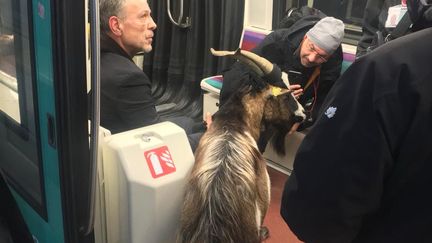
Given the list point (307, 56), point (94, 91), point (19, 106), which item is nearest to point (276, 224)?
point (307, 56)

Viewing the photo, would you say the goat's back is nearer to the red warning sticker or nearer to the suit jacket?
the red warning sticker

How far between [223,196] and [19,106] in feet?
2.84

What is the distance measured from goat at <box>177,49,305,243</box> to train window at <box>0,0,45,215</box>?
58 cm

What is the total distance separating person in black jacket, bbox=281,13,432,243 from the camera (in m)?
0.95

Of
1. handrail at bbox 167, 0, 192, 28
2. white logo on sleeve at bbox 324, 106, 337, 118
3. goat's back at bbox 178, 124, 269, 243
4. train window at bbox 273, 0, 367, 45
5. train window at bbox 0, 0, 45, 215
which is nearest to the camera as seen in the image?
white logo on sleeve at bbox 324, 106, 337, 118

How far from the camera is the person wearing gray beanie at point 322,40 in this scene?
3139 millimetres

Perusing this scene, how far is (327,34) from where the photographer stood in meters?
3.13

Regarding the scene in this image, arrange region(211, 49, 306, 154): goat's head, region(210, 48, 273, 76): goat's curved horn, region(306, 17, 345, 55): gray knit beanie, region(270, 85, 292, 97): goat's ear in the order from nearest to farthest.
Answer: region(210, 48, 273, 76): goat's curved horn, region(211, 49, 306, 154): goat's head, region(270, 85, 292, 97): goat's ear, region(306, 17, 345, 55): gray knit beanie

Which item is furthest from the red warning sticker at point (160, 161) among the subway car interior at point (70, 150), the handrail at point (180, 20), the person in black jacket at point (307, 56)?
the handrail at point (180, 20)

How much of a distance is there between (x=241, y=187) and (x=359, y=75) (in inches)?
42.3

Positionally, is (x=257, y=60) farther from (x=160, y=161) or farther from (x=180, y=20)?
(x=180, y=20)

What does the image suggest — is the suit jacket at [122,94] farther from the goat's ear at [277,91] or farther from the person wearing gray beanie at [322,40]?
the person wearing gray beanie at [322,40]

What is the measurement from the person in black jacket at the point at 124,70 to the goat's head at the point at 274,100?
1.38 ft

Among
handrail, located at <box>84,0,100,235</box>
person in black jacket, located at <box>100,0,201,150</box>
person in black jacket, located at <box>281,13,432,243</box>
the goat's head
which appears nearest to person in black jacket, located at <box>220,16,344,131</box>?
the goat's head
